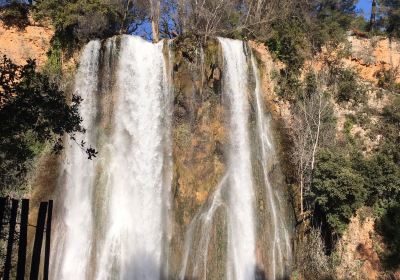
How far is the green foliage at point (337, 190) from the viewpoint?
64.2 ft

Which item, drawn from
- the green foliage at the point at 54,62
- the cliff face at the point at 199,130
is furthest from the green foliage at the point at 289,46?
the green foliage at the point at 54,62

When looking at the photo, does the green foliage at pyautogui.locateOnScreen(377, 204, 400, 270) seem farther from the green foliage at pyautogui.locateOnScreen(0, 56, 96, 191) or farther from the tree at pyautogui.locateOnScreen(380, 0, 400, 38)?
the green foliage at pyautogui.locateOnScreen(0, 56, 96, 191)

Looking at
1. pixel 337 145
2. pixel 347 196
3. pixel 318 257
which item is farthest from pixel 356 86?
pixel 318 257

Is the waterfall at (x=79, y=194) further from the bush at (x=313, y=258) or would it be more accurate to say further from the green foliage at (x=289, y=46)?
the green foliage at (x=289, y=46)

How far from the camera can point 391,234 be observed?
2138cm

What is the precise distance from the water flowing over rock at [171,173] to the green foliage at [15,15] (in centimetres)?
498

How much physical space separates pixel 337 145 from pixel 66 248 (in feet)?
48.7

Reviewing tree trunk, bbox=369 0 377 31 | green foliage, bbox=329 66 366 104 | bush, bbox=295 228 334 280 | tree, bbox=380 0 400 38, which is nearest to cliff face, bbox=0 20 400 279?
bush, bbox=295 228 334 280

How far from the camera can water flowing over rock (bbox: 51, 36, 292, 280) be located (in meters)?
18.8

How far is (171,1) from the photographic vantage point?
2677cm

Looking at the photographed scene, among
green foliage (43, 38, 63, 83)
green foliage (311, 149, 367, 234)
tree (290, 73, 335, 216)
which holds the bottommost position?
green foliage (311, 149, 367, 234)

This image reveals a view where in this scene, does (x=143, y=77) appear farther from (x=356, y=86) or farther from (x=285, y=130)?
(x=356, y=86)

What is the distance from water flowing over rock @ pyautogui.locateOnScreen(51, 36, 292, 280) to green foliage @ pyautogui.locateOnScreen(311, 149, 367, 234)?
1.96 m

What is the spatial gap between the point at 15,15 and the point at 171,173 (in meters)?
13.1
